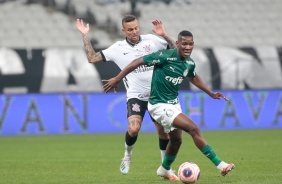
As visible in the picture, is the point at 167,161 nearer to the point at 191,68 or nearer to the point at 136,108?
the point at 136,108

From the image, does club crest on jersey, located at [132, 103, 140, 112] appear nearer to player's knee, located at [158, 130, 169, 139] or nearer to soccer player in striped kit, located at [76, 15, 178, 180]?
soccer player in striped kit, located at [76, 15, 178, 180]

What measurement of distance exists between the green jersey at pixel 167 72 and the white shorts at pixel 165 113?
0.07m

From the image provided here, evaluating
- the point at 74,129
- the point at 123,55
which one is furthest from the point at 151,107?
the point at 74,129

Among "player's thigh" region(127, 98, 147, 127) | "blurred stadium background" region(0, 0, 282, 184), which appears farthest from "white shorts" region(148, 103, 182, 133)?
"blurred stadium background" region(0, 0, 282, 184)

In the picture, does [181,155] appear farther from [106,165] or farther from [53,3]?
[53,3]

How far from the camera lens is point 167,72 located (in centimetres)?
951

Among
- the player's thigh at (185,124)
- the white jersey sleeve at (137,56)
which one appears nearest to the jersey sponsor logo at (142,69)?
the white jersey sleeve at (137,56)

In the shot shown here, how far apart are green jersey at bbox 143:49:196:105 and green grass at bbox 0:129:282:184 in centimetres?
115

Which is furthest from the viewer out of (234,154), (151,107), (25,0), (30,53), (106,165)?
(25,0)

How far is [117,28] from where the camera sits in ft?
80.2

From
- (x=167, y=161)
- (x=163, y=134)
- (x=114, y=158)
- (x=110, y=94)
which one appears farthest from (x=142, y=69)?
(x=110, y=94)

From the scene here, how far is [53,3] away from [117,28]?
7.35 feet

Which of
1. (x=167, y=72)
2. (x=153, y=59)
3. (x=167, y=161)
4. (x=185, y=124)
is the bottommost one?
(x=167, y=161)

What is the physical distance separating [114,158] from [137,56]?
3.50 meters
